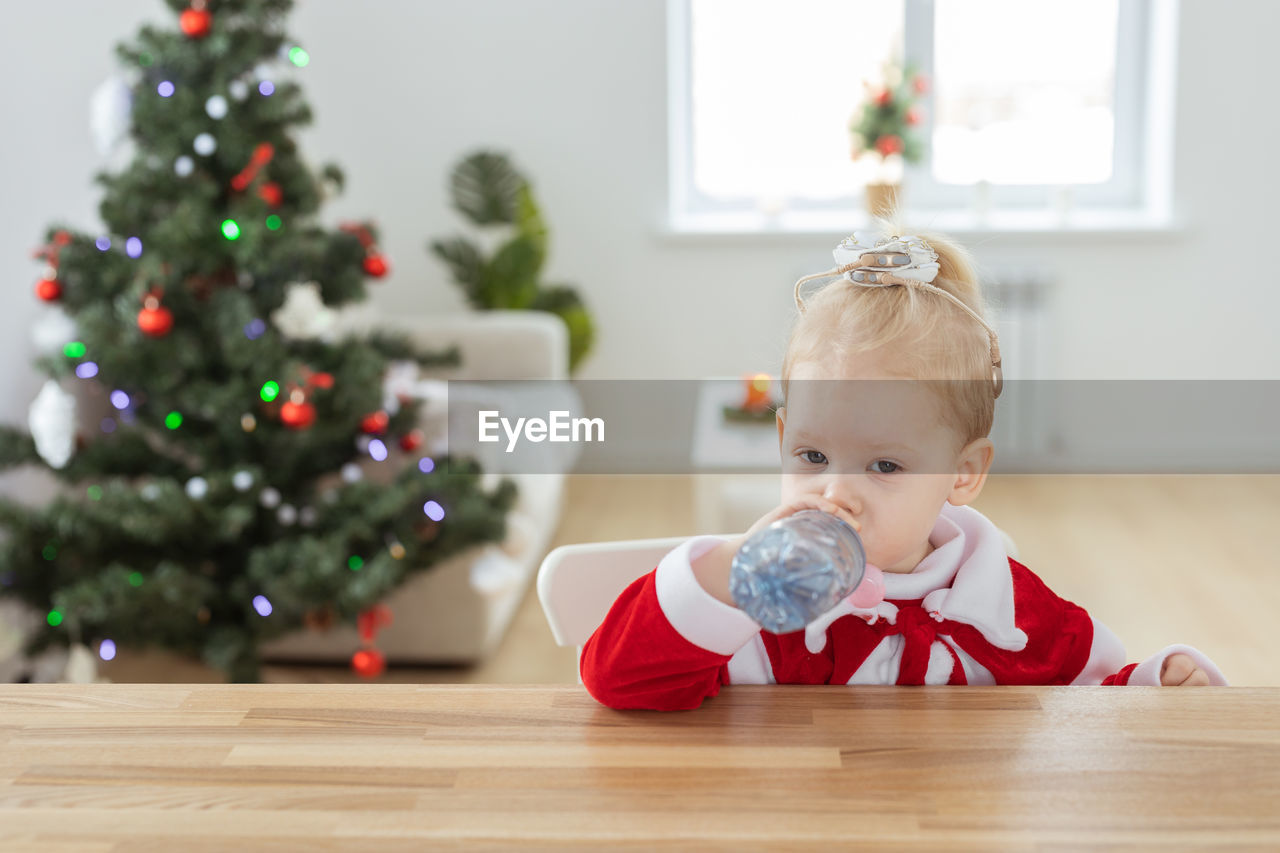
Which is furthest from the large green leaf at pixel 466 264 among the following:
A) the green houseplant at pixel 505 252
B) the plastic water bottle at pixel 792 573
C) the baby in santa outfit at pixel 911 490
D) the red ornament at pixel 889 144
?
the plastic water bottle at pixel 792 573

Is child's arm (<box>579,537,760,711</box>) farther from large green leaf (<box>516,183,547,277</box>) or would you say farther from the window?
the window

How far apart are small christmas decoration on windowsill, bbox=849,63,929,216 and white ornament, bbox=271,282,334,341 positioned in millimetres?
2369

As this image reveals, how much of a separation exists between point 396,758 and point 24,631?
2000 millimetres

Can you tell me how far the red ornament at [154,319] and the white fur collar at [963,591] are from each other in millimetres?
1615

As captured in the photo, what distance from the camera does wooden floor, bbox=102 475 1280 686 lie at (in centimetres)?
264

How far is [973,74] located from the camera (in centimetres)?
447

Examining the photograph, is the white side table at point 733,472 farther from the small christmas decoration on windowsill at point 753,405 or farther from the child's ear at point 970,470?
the child's ear at point 970,470

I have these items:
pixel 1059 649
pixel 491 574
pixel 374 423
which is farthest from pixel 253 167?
pixel 1059 649

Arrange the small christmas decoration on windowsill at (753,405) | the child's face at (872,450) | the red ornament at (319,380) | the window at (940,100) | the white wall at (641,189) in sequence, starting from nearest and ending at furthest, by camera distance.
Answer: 1. the child's face at (872,450)
2. the red ornament at (319,380)
3. the small christmas decoration on windowsill at (753,405)
4. the white wall at (641,189)
5. the window at (940,100)

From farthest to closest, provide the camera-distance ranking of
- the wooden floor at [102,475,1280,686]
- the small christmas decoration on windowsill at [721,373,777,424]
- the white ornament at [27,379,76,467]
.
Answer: the small christmas decoration on windowsill at [721,373,777,424] → the wooden floor at [102,475,1280,686] → the white ornament at [27,379,76,467]

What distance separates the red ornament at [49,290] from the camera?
2145 millimetres
